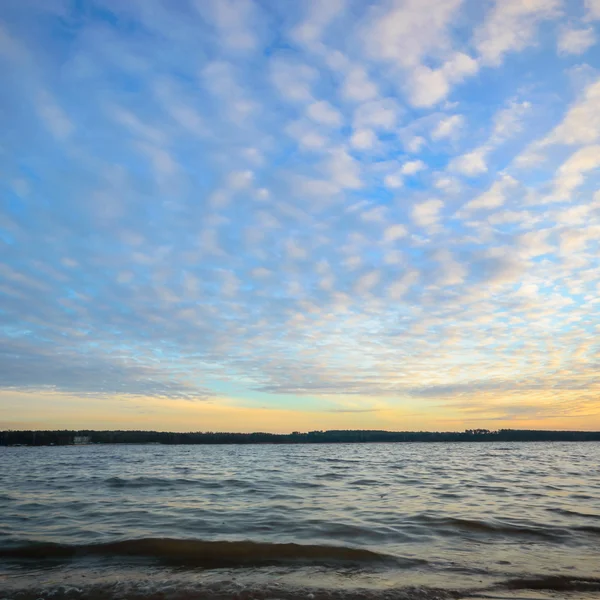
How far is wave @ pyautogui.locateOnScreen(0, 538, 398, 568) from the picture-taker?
10.9 metres

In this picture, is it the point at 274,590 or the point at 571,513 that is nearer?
the point at 274,590

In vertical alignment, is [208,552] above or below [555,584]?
below

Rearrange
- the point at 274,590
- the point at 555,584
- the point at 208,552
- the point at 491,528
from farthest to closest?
the point at 491,528, the point at 208,552, the point at 555,584, the point at 274,590

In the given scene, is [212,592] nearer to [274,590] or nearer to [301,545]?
[274,590]

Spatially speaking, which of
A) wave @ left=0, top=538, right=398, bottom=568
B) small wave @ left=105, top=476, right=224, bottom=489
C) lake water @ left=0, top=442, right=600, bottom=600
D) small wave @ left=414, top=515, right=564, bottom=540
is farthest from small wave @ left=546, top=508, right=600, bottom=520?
small wave @ left=105, top=476, right=224, bottom=489

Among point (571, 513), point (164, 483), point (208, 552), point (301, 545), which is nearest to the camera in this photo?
point (208, 552)

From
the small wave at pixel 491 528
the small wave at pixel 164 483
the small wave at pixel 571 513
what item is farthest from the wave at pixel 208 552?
the small wave at pixel 164 483

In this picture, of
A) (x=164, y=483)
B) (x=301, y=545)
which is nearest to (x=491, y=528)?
(x=301, y=545)

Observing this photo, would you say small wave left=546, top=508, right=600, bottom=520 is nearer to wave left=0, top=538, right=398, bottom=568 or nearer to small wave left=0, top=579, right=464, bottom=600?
wave left=0, top=538, right=398, bottom=568

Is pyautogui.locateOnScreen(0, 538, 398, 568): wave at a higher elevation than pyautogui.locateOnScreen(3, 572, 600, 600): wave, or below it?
below

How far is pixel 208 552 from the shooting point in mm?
11594

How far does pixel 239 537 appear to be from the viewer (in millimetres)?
13094

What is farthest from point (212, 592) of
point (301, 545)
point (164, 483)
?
point (164, 483)

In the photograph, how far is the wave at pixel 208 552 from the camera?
1090 centimetres
